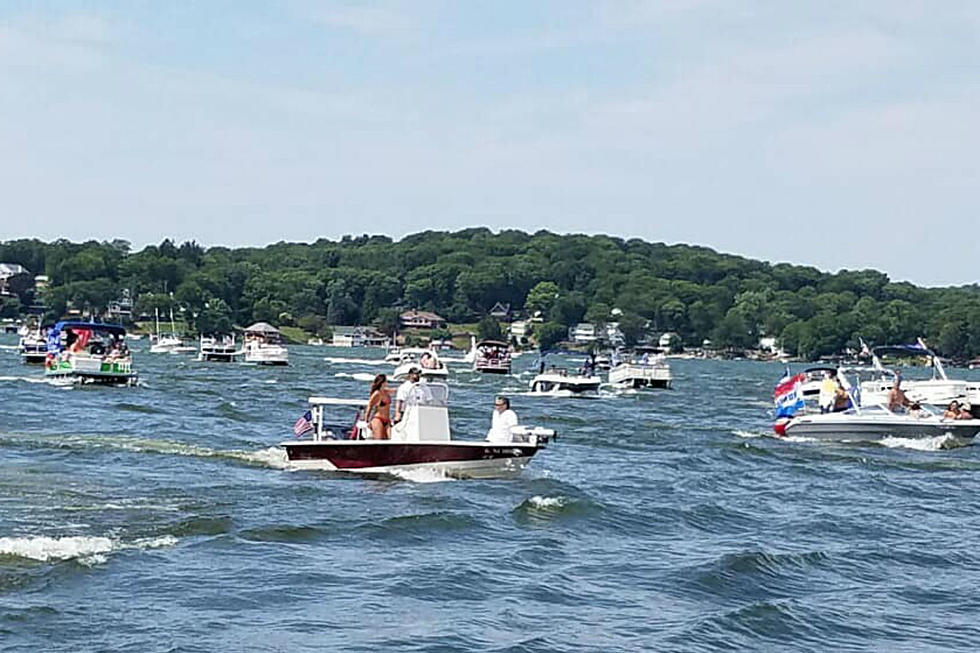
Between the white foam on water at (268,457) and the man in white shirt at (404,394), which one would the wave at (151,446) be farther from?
the man in white shirt at (404,394)

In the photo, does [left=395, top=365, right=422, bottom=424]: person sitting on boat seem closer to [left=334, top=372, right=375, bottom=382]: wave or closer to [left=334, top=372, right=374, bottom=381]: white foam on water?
[left=334, top=372, right=375, bottom=382]: wave

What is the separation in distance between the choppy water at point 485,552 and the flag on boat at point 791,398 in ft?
22.0

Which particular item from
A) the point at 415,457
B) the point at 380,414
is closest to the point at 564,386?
the point at 380,414

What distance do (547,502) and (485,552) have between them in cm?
497

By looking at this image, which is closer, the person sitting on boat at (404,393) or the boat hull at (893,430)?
the person sitting on boat at (404,393)

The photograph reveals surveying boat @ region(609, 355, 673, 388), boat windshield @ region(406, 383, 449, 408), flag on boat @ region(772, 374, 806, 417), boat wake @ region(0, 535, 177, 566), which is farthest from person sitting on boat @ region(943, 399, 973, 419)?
boat @ region(609, 355, 673, 388)

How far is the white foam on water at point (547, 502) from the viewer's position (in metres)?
25.6

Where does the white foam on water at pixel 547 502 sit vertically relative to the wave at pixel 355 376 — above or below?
below

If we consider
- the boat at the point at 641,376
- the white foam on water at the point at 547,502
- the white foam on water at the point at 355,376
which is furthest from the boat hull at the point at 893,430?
the white foam on water at the point at 355,376

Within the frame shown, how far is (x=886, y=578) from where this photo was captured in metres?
20.8

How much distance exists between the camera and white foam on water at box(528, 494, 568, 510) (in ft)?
84.1

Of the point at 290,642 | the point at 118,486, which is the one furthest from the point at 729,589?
the point at 118,486

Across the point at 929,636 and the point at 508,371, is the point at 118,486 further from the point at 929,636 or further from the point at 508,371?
the point at 508,371

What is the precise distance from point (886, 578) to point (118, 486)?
524 inches
